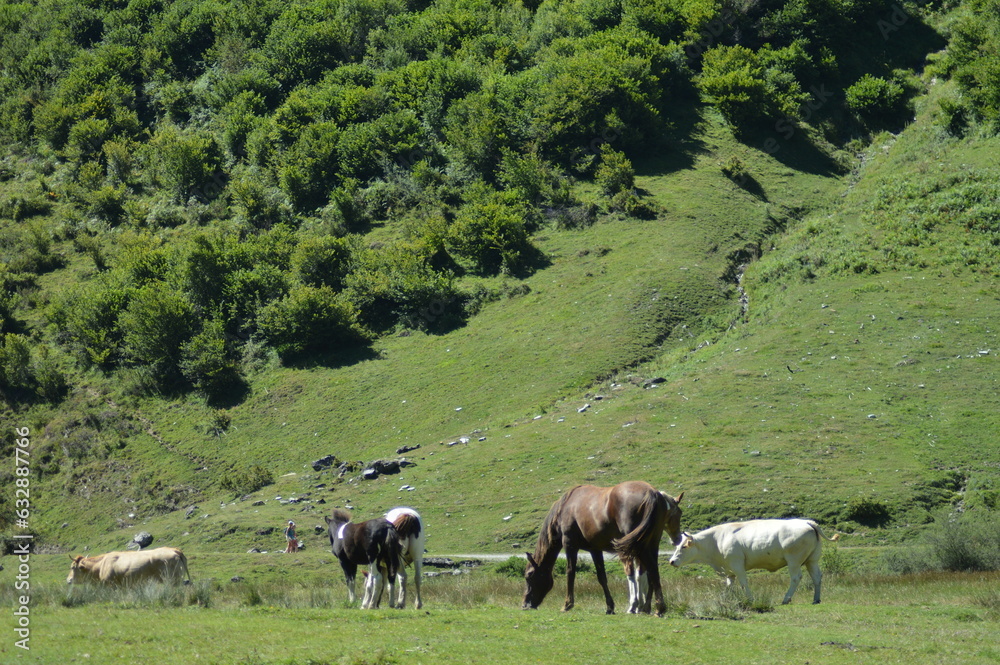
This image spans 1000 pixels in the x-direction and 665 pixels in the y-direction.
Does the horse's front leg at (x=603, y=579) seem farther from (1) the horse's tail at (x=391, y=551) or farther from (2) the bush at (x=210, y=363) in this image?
(2) the bush at (x=210, y=363)

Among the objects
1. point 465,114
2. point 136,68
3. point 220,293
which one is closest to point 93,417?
point 220,293

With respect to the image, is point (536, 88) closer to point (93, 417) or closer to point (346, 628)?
point (93, 417)

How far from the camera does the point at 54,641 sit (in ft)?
50.1

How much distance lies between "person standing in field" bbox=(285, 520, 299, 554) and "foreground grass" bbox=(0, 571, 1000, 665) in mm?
15072

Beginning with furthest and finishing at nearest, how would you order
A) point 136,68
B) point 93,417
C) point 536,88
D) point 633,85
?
point 136,68
point 536,88
point 633,85
point 93,417

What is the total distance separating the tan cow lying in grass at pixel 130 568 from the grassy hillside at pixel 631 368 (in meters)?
11.4

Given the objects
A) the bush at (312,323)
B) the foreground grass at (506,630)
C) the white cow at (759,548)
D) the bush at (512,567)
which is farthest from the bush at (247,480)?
the white cow at (759,548)

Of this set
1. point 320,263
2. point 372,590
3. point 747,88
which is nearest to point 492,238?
point 320,263

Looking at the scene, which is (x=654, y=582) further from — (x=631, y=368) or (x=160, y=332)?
(x=160, y=332)

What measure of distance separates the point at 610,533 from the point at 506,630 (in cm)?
388

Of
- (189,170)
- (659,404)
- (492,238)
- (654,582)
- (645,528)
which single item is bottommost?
(659,404)

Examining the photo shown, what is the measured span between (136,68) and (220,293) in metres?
57.2

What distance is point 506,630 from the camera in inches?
635

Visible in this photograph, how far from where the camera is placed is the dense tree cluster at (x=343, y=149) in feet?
217
